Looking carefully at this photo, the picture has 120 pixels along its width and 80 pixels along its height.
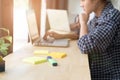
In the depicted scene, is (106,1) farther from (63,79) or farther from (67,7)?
(67,7)

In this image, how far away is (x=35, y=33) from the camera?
1.96 meters

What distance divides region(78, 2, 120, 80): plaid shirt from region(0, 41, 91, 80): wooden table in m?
0.10

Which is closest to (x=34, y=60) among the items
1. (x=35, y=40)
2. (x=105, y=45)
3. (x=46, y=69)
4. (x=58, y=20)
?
(x=46, y=69)

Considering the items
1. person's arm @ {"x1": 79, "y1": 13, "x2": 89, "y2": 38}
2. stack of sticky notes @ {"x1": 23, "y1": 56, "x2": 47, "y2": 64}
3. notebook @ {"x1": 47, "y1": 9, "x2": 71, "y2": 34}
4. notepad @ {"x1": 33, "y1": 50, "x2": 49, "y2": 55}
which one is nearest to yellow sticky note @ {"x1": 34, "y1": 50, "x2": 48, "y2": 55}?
notepad @ {"x1": 33, "y1": 50, "x2": 49, "y2": 55}

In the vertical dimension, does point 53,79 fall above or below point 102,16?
below

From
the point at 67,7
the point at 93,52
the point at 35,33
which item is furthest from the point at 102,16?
the point at 67,7

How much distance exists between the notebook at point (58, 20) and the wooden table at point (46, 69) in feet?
2.71

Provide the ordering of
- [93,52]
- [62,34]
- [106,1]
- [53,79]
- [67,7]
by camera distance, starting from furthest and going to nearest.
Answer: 1. [67,7]
2. [62,34]
3. [106,1]
4. [93,52]
5. [53,79]

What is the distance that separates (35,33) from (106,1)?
618 mm

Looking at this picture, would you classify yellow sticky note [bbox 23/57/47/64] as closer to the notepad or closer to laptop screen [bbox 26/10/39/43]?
the notepad

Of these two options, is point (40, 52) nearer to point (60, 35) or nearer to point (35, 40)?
point (35, 40)

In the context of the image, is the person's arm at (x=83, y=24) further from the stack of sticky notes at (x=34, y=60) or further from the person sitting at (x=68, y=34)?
the stack of sticky notes at (x=34, y=60)

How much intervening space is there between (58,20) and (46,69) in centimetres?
119

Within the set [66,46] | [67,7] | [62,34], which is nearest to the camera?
[66,46]
